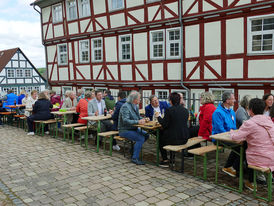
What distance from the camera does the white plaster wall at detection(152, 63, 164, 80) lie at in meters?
13.7

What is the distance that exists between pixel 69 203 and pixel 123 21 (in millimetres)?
11989

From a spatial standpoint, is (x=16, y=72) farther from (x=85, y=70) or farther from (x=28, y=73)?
(x=85, y=70)

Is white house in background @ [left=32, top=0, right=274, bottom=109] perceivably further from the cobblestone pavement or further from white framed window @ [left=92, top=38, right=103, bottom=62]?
the cobblestone pavement

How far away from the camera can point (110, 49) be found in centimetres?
1600

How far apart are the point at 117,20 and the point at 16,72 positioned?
22579 millimetres

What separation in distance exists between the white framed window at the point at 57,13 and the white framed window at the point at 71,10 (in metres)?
0.90

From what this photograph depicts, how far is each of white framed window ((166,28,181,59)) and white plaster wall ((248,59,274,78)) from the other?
335 centimetres

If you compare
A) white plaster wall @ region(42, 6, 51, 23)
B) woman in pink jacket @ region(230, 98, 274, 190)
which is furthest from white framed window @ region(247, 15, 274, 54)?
white plaster wall @ region(42, 6, 51, 23)

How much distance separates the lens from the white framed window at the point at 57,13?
1874cm

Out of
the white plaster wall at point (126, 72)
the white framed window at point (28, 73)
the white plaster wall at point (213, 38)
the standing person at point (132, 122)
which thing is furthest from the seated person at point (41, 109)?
the white framed window at point (28, 73)

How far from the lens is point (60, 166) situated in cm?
610

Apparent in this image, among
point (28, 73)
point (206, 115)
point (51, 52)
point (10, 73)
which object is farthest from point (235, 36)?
point (28, 73)

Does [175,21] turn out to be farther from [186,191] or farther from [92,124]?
[186,191]

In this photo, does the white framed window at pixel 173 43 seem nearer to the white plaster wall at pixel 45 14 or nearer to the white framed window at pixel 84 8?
the white framed window at pixel 84 8
